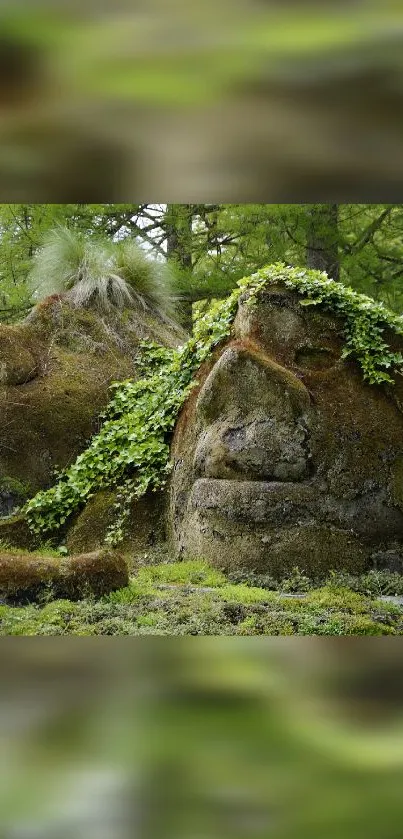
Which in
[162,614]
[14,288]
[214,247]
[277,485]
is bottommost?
[162,614]

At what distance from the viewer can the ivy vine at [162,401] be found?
5.22 meters

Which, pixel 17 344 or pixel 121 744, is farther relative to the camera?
pixel 17 344

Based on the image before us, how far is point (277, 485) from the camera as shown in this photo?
15.1 ft

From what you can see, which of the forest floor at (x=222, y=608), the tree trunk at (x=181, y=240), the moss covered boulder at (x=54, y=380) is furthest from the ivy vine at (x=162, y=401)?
the tree trunk at (x=181, y=240)

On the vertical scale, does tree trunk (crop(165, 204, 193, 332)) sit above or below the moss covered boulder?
above

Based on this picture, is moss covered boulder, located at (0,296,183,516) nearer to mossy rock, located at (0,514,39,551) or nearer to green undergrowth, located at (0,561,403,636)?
mossy rock, located at (0,514,39,551)

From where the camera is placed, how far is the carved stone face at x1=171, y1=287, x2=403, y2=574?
4562 mm

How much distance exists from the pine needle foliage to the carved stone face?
9.65 feet

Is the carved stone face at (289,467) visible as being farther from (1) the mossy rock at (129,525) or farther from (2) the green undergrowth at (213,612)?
(1) the mossy rock at (129,525)

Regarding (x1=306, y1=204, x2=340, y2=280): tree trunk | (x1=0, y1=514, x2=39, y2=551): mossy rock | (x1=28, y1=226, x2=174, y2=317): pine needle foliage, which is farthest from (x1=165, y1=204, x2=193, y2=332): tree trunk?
(x1=0, y1=514, x2=39, y2=551): mossy rock

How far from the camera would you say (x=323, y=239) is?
286 inches
